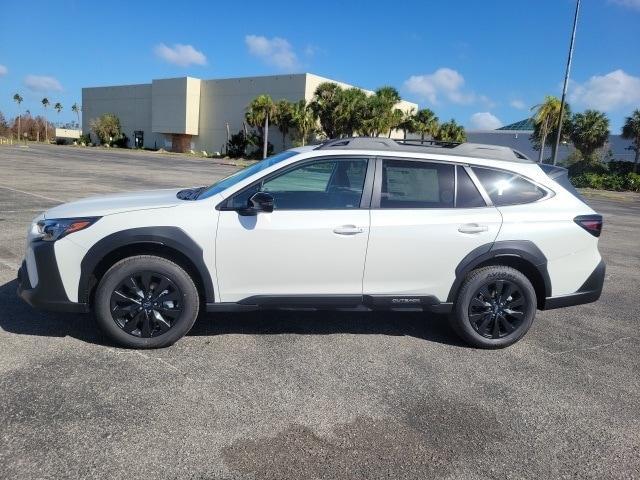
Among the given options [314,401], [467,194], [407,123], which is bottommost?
[314,401]

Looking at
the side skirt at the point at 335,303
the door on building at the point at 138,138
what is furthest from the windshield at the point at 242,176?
the door on building at the point at 138,138

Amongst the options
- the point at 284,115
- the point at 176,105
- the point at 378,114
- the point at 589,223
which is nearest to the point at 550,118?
the point at 378,114

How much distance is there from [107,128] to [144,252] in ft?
258

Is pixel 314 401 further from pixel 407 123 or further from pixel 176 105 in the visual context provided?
pixel 176 105

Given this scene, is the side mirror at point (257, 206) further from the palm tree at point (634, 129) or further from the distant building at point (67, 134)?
the distant building at point (67, 134)

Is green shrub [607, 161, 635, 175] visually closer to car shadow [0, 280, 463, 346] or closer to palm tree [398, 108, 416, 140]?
palm tree [398, 108, 416, 140]

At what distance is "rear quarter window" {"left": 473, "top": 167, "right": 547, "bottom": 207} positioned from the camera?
441 centimetres

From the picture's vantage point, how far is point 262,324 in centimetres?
477

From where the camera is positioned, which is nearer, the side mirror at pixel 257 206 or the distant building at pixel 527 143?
the side mirror at pixel 257 206

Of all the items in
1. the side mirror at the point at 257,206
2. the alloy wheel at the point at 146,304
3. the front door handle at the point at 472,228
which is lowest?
the alloy wheel at the point at 146,304

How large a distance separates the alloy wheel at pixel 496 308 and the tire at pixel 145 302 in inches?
94.3

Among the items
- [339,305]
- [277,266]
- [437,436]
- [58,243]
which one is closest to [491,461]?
[437,436]

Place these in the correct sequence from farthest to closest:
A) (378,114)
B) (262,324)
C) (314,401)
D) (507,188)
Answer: (378,114) → (262,324) → (507,188) → (314,401)

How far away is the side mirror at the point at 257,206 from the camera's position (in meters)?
3.88
